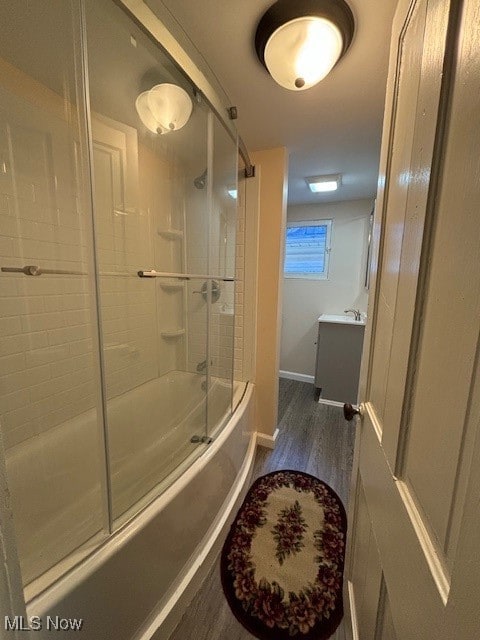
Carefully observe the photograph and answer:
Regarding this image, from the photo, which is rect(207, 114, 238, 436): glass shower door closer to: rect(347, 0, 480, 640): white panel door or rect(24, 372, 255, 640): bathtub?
rect(24, 372, 255, 640): bathtub

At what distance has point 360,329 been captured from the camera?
2695 millimetres

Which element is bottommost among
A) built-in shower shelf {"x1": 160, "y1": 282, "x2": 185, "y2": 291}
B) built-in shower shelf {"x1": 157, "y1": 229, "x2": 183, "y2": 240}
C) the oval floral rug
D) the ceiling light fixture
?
the oval floral rug

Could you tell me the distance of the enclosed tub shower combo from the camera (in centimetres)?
93

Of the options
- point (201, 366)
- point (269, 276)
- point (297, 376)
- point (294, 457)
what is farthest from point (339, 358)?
point (201, 366)

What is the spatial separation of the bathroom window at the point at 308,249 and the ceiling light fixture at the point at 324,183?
2.11ft

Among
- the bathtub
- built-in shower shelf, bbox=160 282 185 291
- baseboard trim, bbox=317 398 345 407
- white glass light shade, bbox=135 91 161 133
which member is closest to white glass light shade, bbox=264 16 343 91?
white glass light shade, bbox=135 91 161 133

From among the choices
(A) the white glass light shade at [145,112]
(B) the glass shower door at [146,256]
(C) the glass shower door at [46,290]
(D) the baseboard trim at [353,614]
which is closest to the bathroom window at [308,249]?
(B) the glass shower door at [146,256]

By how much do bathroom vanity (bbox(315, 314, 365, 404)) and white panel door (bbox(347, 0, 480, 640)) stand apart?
2.20m

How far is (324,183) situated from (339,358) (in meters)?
1.78

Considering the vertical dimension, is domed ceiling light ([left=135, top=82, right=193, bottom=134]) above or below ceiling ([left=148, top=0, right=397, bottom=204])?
below

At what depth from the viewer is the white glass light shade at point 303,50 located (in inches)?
37.6

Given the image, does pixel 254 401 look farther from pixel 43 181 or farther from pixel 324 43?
pixel 324 43

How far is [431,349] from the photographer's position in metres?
0.41

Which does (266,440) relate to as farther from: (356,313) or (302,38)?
(302,38)
